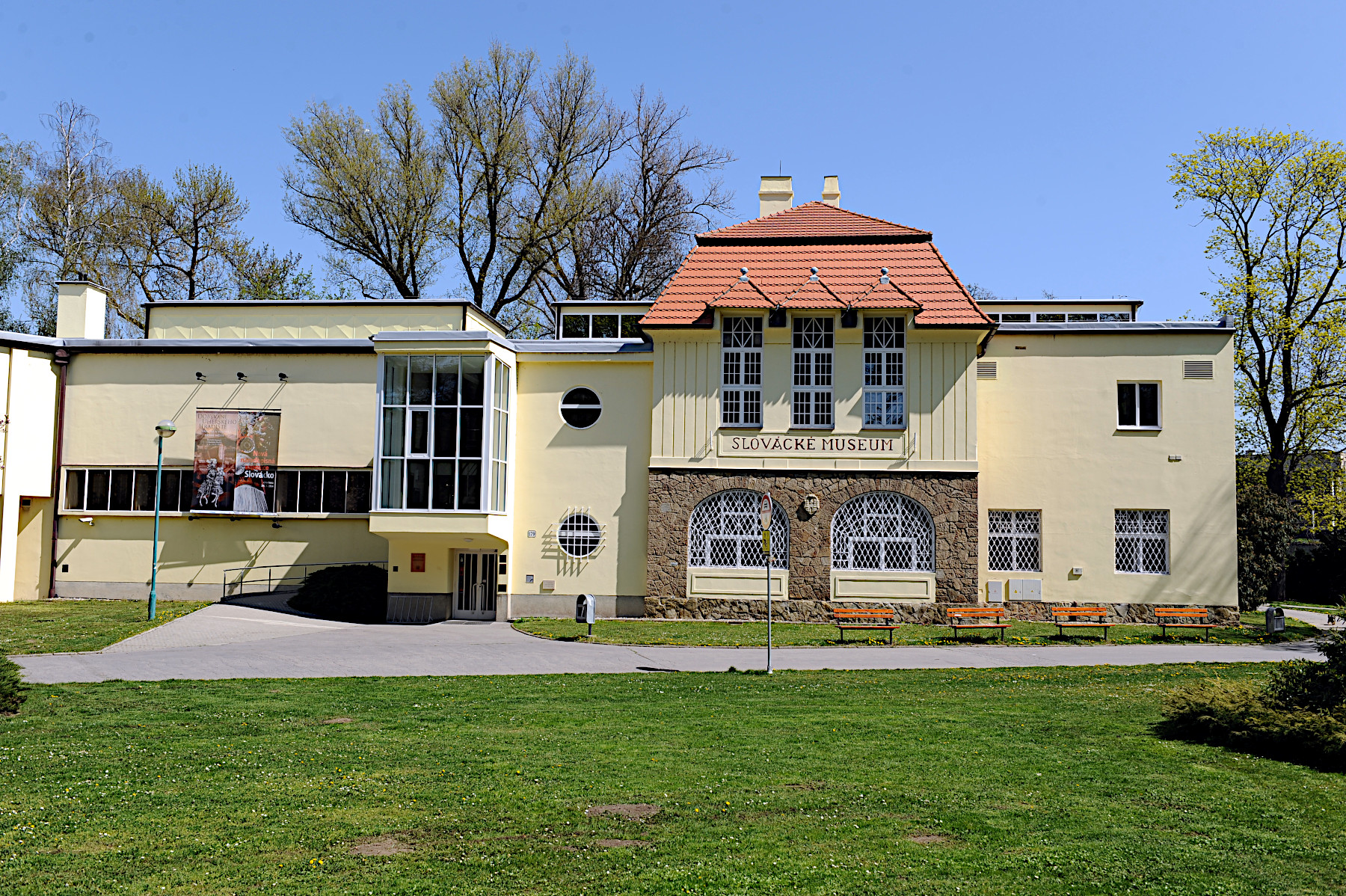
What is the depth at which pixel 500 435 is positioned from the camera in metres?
25.7

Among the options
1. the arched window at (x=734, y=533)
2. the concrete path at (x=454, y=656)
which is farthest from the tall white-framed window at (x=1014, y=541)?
the arched window at (x=734, y=533)

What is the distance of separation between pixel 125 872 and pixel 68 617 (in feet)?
62.2

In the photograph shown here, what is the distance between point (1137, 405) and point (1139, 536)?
332cm

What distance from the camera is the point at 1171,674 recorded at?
16500mm

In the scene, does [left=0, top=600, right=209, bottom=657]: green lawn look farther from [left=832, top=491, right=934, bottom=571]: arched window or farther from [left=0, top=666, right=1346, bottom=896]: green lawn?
[left=832, top=491, right=934, bottom=571]: arched window

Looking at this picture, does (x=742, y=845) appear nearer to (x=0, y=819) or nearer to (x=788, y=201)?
(x=0, y=819)

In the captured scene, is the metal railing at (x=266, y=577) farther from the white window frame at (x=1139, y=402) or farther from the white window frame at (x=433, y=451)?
the white window frame at (x=1139, y=402)

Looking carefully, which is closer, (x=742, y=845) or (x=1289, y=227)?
(x=742, y=845)

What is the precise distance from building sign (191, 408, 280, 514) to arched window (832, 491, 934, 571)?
1515 cm

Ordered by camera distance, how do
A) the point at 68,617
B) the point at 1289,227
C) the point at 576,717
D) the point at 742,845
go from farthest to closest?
1. the point at 1289,227
2. the point at 68,617
3. the point at 576,717
4. the point at 742,845

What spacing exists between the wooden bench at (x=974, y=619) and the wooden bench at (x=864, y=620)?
132 cm

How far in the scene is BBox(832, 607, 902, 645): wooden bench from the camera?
2153cm

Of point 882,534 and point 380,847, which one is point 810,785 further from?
point 882,534

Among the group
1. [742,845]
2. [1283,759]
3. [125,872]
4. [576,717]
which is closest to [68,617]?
[576,717]
